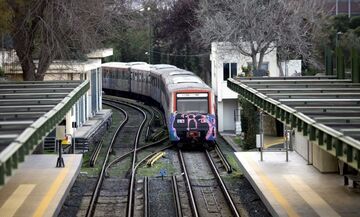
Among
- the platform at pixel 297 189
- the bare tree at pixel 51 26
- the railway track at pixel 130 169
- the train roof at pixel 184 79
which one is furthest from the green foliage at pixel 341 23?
the platform at pixel 297 189

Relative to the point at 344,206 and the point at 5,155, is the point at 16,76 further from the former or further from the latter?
the point at 5,155

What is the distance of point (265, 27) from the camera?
42406 millimetres

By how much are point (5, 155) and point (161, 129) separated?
97.0 feet

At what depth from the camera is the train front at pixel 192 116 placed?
31812 millimetres

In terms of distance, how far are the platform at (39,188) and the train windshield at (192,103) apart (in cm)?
675

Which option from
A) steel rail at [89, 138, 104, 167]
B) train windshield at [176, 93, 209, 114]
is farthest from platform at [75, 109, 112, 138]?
train windshield at [176, 93, 209, 114]

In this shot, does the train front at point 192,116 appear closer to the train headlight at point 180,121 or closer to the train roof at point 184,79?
the train headlight at point 180,121

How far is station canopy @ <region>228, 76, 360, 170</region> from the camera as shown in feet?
38.2

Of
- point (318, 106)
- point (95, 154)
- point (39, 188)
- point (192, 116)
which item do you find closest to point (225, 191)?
point (39, 188)

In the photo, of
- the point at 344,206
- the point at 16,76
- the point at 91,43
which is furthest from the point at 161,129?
the point at 344,206

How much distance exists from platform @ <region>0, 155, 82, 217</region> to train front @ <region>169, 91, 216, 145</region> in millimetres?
6470

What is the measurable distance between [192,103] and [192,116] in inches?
22.1

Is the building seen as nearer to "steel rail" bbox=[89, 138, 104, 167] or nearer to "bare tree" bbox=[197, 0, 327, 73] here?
"bare tree" bbox=[197, 0, 327, 73]

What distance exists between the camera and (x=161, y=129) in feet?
129
